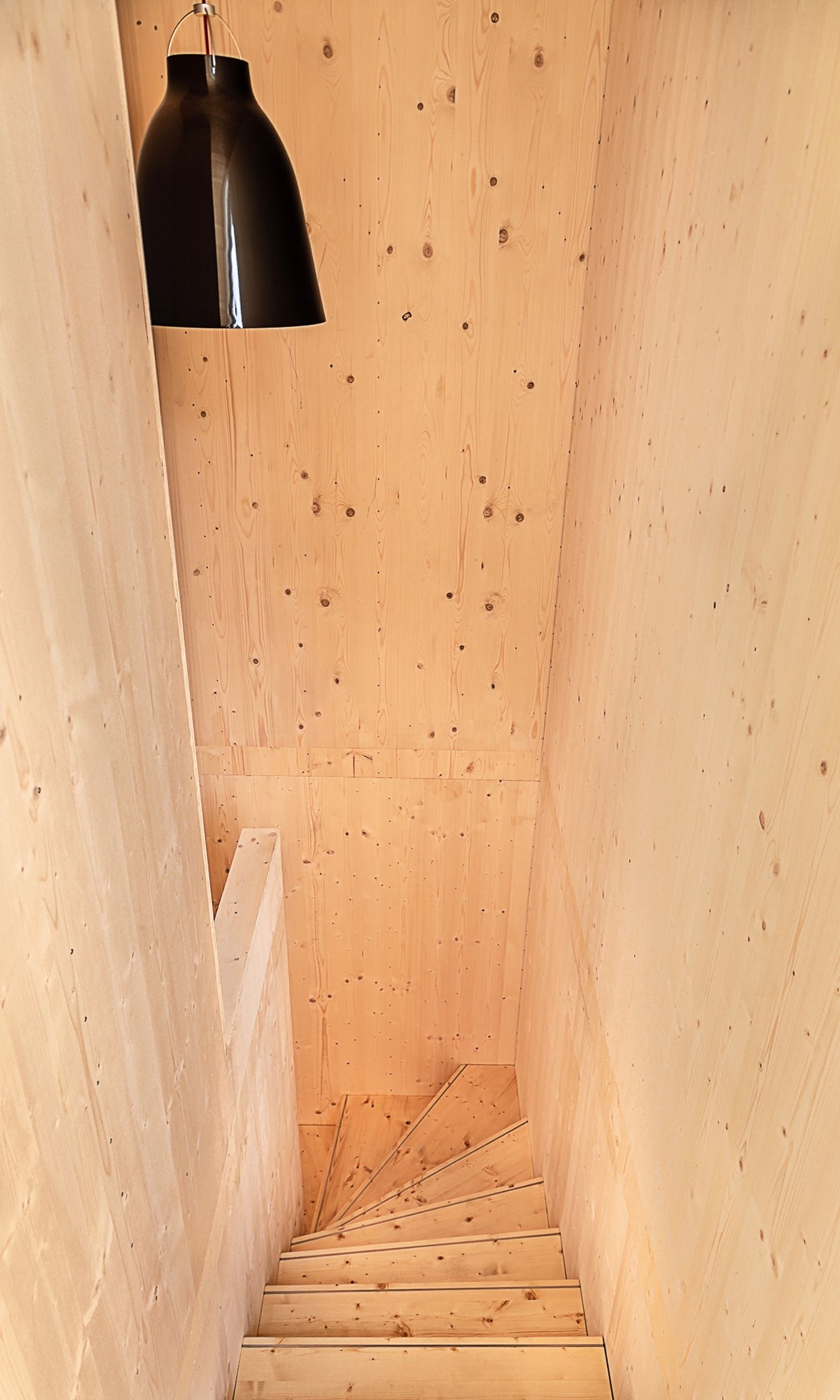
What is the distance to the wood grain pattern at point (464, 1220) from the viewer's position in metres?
3.42

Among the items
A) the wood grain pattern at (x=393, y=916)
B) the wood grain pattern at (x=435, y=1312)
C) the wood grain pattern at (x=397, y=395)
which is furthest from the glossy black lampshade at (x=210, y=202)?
the wood grain pattern at (x=435, y=1312)

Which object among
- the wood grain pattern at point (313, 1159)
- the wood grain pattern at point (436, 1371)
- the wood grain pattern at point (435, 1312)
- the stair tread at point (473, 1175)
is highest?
the wood grain pattern at point (436, 1371)

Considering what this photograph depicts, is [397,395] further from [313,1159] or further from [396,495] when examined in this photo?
[313,1159]

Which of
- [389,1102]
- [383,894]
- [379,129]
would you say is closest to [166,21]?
[379,129]

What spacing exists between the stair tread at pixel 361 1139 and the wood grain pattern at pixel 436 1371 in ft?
5.95

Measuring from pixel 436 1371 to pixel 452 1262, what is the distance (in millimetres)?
713

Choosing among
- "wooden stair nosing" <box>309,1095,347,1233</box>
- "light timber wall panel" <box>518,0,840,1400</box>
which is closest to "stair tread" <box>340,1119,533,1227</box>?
"wooden stair nosing" <box>309,1095,347,1233</box>

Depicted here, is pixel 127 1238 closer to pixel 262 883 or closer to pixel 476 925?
pixel 262 883

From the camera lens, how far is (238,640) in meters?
3.61

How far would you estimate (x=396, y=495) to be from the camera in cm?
335

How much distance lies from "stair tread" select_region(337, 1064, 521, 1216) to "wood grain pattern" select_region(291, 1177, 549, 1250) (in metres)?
0.56

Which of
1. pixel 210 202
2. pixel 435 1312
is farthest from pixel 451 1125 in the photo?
pixel 210 202

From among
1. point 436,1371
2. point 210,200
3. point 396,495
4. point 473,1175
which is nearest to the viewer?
point 210,200

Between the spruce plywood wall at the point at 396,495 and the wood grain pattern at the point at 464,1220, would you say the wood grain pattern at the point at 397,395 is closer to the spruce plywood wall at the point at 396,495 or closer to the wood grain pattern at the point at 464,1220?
the spruce plywood wall at the point at 396,495
